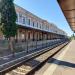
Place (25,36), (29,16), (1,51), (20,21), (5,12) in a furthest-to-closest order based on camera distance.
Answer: (29,16)
(25,36)
(20,21)
(5,12)
(1,51)

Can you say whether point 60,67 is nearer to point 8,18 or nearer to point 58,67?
point 58,67

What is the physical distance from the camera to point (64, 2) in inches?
361

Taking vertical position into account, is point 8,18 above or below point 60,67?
above

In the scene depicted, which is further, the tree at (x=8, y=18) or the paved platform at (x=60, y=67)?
the tree at (x=8, y=18)

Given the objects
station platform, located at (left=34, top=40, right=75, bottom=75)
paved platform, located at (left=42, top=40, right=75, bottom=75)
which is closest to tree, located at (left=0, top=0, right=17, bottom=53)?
station platform, located at (left=34, top=40, right=75, bottom=75)

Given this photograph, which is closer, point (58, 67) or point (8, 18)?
point (58, 67)

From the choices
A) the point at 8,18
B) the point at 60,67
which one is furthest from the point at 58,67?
the point at 8,18

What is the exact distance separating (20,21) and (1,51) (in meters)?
18.8

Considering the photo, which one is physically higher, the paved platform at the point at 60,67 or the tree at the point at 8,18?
the tree at the point at 8,18

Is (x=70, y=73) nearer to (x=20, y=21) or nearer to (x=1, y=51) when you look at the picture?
(x=1, y=51)

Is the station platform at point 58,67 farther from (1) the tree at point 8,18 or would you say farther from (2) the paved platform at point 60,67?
(1) the tree at point 8,18

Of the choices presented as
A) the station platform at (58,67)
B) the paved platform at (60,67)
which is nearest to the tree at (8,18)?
the station platform at (58,67)

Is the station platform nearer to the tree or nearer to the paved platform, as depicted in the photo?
the paved platform

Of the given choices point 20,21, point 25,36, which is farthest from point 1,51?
point 25,36
